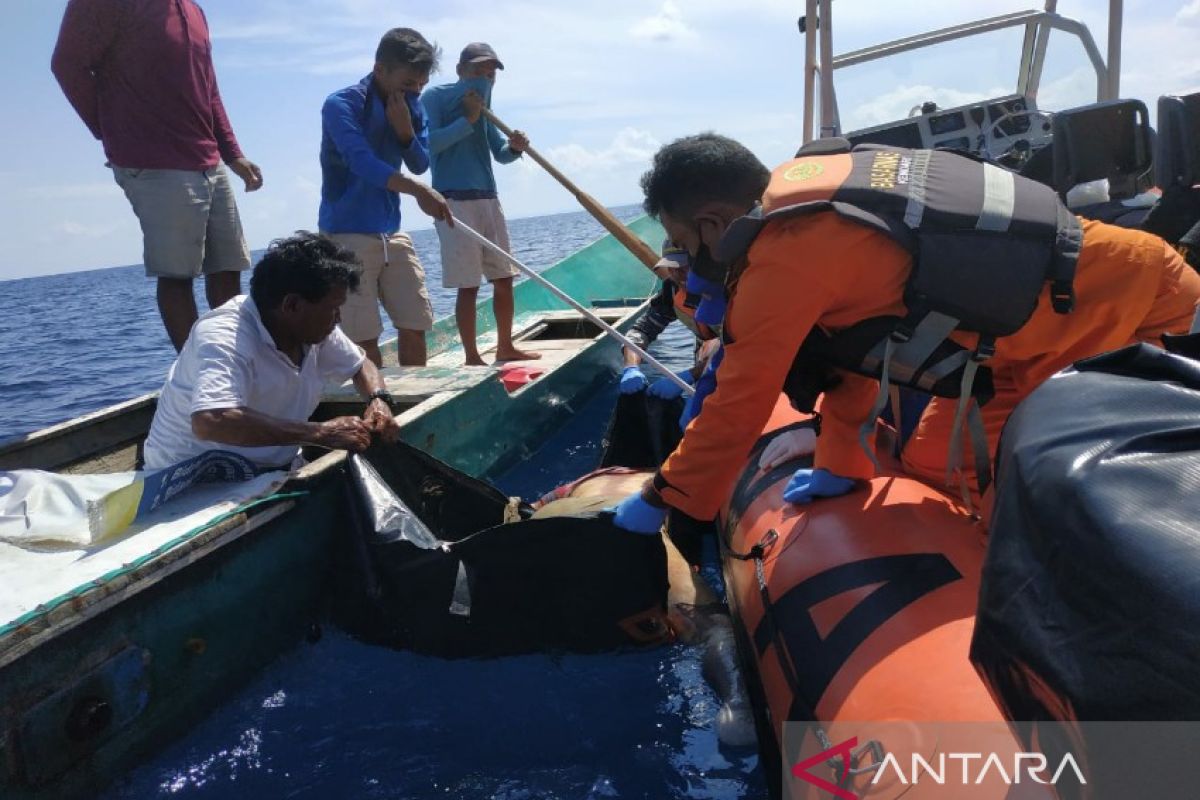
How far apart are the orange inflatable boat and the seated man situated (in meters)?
1.64

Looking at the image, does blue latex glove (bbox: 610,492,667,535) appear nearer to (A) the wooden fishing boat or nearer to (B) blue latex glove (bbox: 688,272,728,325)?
(B) blue latex glove (bbox: 688,272,728,325)

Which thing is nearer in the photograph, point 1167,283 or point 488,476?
point 1167,283

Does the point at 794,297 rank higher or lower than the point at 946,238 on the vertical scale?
lower

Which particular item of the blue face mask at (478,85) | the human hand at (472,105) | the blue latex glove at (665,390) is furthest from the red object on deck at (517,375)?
the blue face mask at (478,85)

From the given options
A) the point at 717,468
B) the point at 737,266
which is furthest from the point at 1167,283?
the point at 717,468

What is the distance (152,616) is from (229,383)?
855mm

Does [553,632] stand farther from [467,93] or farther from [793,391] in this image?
[467,93]

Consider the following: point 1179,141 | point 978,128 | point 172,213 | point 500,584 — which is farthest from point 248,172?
point 978,128

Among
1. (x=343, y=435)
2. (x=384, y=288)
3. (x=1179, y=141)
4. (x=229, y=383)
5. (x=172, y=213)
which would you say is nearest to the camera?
(x=229, y=383)

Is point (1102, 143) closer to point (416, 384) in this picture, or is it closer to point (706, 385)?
point (706, 385)

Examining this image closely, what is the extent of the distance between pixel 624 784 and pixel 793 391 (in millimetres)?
1317

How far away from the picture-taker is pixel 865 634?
2.01 meters

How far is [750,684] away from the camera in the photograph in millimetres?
2682

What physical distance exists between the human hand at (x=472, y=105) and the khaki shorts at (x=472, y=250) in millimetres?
571
